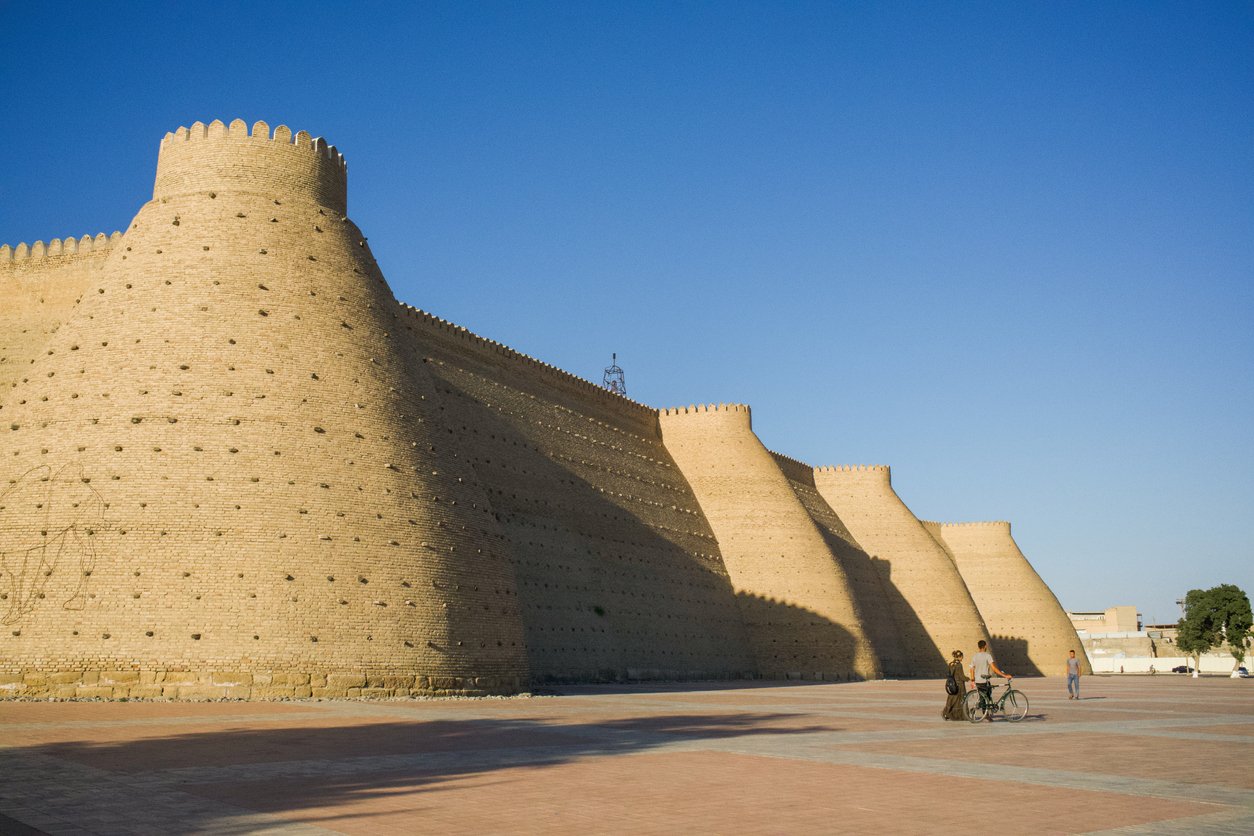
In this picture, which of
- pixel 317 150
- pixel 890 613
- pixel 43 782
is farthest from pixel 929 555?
pixel 43 782

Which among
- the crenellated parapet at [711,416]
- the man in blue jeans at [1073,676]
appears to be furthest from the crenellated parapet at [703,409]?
the man in blue jeans at [1073,676]

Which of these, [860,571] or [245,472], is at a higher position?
[245,472]

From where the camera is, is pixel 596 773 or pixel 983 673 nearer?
pixel 596 773

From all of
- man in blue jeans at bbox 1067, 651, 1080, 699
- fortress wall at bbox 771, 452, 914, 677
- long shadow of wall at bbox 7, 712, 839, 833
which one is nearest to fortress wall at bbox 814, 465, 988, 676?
fortress wall at bbox 771, 452, 914, 677

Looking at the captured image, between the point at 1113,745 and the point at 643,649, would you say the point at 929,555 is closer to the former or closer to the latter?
the point at 643,649

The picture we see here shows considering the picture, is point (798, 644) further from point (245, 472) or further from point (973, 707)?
point (245, 472)

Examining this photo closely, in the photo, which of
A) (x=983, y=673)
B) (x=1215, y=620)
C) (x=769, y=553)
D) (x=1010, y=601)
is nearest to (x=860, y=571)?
(x=769, y=553)

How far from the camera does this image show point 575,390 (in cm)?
4306

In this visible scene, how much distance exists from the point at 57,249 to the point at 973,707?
23906 millimetres

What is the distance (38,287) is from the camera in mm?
28734

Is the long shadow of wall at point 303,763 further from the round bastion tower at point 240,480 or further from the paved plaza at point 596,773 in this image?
the round bastion tower at point 240,480

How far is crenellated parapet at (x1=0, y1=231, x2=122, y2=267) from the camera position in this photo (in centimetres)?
2853

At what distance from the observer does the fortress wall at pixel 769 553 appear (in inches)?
1751

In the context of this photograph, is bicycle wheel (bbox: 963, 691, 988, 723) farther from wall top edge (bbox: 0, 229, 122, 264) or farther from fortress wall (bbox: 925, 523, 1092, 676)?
fortress wall (bbox: 925, 523, 1092, 676)
